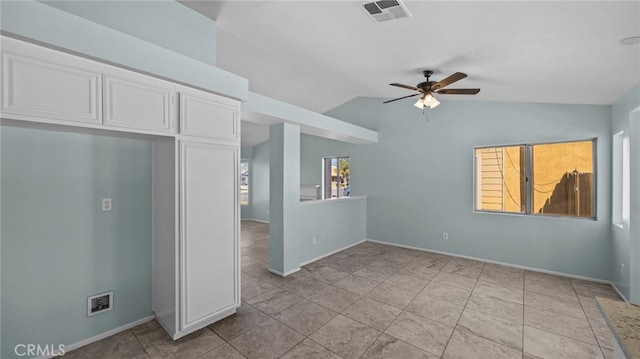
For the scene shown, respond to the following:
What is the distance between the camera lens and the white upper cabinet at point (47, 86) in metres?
1.57

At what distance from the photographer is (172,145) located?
2367 millimetres

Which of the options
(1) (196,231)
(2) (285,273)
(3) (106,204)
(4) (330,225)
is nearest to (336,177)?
Result: (4) (330,225)

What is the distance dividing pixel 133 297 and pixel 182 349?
77 centimetres

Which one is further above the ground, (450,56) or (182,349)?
(450,56)

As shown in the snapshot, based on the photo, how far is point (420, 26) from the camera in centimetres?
232

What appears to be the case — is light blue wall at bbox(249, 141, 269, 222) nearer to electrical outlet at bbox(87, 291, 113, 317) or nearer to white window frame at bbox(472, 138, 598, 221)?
white window frame at bbox(472, 138, 598, 221)

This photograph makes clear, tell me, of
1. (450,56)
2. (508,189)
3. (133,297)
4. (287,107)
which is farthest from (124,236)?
(508,189)

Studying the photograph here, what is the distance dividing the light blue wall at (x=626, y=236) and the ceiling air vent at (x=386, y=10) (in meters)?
2.68

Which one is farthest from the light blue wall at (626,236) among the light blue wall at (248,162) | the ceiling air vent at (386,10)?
the light blue wall at (248,162)

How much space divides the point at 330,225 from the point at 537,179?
350cm

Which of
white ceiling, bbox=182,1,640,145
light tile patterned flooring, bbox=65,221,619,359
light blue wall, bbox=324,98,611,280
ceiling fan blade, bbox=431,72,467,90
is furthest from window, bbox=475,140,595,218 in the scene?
ceiling fan blade, bbox=431,72,467,90

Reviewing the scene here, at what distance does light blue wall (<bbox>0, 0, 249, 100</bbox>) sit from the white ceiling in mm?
335

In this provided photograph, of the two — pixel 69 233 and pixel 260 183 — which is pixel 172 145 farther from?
pixel 260 183

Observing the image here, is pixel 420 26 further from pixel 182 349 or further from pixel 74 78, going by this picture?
pixel 182 349
